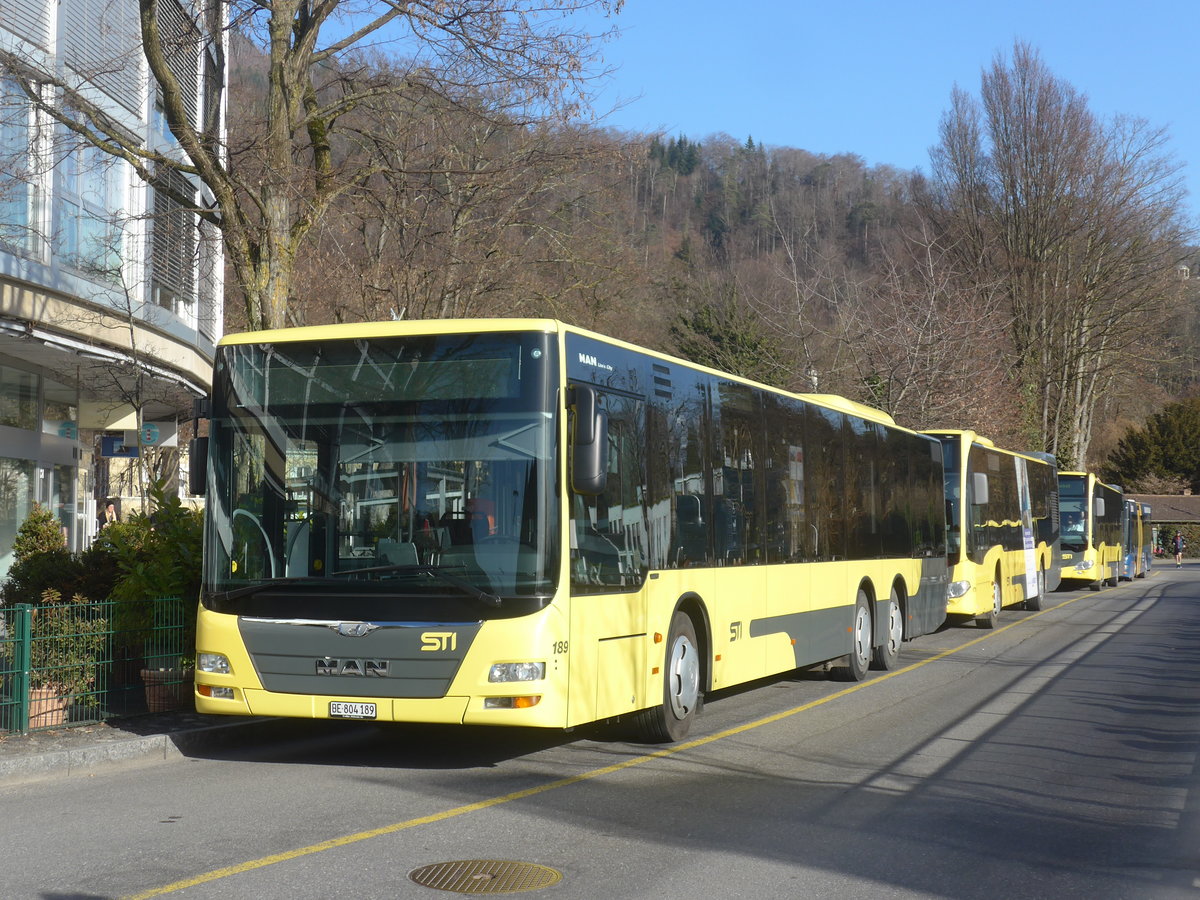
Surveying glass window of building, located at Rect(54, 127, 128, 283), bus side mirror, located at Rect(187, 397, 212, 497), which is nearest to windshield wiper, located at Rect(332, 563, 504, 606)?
bus side mirror, located at Rect(187, 397, 212, 497)

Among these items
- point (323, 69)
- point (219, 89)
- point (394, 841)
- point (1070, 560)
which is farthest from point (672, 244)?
point (394, 841)

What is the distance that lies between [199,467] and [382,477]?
156cm

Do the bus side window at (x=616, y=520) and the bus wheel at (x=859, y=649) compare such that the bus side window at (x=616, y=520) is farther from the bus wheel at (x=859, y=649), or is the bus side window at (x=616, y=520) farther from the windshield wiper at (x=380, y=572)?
the bus wheel at (x=859, y=649)

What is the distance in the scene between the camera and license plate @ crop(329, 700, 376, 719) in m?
8.87

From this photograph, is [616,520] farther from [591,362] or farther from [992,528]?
[992,528]

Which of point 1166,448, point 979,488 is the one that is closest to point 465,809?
point 979,488

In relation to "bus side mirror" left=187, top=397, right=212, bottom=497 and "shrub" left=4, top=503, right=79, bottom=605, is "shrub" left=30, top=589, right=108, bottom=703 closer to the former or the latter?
"bus side mirror" left=187, top=397, right=212, bottom=497

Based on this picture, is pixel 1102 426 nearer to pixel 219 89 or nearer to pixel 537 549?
pixel 219 89

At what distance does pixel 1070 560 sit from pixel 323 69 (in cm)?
3048

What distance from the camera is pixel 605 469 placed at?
8867mm

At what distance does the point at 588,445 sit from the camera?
871 centimetres

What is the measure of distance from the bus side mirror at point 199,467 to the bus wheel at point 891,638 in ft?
31.9

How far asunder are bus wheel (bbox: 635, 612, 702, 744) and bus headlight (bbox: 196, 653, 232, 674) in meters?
3.15

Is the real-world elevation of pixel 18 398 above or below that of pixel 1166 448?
below
